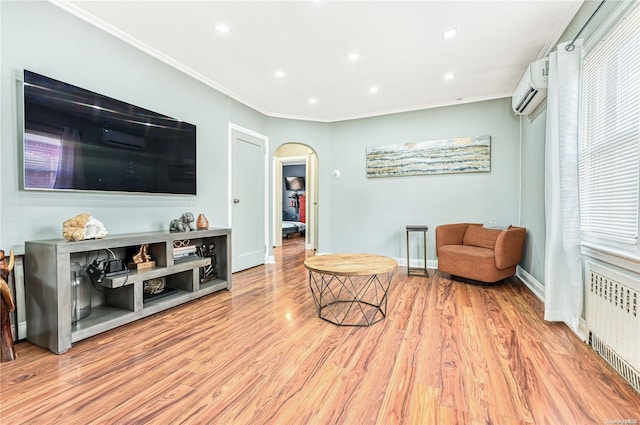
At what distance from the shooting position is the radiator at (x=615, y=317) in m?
1.49

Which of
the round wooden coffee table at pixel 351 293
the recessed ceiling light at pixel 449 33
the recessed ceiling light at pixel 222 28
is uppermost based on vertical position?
the recessed ceiling light at pixel 222 28

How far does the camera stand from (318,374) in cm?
164

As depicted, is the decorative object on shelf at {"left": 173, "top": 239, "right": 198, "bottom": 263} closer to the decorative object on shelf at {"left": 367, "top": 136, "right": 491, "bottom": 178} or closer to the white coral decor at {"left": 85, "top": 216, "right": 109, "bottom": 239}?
the white coral decor at {"left": 85, "top": 216, "right": 109, "bottom": 239}

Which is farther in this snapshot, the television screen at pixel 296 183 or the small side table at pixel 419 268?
the television screen at pixel 296 183

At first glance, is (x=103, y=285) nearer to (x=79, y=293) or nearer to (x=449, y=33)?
(x=79, y=293)

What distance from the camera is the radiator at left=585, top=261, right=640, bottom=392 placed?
1485 millimetres

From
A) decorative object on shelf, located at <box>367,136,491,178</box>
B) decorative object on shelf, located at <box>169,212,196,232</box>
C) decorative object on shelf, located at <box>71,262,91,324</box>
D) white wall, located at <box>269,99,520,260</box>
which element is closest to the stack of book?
decorative object on shelf, located at <box>169,212,196,232</box>

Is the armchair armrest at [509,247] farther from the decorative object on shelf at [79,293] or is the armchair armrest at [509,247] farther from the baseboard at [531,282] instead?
the decorative object on shelf at [79,293]

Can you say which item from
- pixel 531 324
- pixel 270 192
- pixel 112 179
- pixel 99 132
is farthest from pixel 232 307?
pixel 531 324

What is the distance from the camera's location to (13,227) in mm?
1940

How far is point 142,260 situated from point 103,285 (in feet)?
1.18

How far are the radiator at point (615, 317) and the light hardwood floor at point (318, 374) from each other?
9 cm

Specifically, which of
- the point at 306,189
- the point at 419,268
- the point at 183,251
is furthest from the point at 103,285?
the point at 306,189

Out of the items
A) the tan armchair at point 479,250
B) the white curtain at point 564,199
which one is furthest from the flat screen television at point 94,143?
the white curtain at point 564,199
